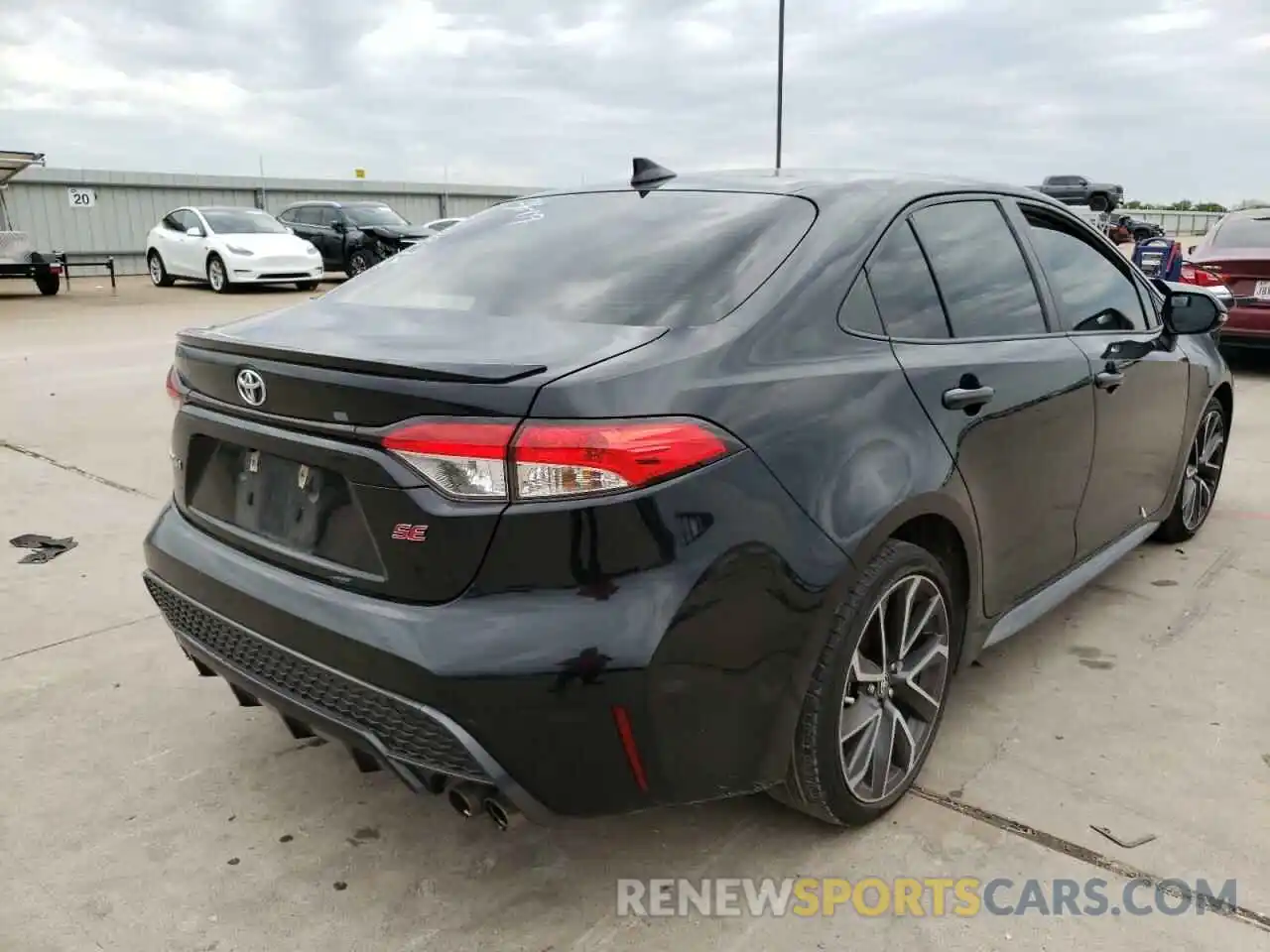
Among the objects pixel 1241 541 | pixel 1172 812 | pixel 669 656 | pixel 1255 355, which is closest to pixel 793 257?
Result: pixel 669 656

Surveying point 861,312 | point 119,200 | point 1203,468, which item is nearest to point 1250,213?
point 1203,468

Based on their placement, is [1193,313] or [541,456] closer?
[541,456]

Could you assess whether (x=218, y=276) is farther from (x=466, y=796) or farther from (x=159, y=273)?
(x=466, y=796)

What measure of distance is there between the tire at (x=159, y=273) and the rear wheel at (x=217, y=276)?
1.81 meters

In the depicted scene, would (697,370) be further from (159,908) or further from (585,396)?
(159,908)

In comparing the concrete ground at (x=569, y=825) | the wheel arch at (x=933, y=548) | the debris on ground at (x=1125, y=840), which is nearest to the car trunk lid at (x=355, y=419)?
the wheel arch at (x=933, y=548)

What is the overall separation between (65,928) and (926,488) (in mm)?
2157

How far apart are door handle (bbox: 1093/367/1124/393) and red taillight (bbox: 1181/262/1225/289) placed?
6.45 m

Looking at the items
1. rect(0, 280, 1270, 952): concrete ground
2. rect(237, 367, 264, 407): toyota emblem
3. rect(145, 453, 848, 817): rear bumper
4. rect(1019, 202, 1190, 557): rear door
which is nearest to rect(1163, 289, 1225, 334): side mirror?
rect(1019, 202, 1190, 557): rear door

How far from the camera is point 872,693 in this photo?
2.53m

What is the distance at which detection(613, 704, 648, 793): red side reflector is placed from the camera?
1.96 meters

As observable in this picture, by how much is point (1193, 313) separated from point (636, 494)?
293 centimetres

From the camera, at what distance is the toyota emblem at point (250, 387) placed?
2.26 meters

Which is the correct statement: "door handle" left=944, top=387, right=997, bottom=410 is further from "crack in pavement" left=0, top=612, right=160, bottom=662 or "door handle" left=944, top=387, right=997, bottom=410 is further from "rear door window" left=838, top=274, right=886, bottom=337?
"crack in pavement" left=0, top=612, right=160, bottom=662
